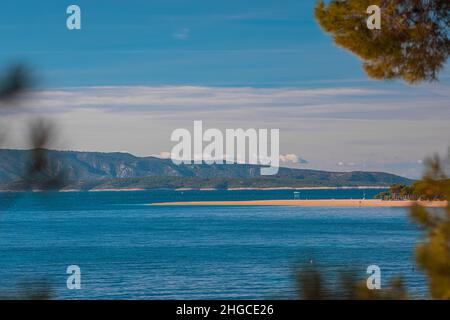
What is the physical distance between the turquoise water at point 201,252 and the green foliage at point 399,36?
14.4 metres

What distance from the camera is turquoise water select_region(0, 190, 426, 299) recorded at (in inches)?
1335

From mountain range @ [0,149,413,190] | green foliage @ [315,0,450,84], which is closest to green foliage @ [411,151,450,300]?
green foliage @ [315,0,450,84]

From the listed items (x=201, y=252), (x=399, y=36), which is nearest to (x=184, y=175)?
(x=201, y=252)

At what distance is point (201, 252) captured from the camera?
48.2 meters

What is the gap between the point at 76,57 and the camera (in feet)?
246

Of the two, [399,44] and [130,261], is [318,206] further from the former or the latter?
[399,44]

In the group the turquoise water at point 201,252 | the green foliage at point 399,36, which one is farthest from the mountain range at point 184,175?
the green foliage at point 399,36

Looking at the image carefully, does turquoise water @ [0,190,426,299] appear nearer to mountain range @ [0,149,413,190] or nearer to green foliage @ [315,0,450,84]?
green foliage @ [315,0,450,84]

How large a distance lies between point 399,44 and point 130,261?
38.7 metres

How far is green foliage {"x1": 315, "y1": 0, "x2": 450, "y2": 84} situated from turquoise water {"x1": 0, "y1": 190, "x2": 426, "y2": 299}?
14418 mm

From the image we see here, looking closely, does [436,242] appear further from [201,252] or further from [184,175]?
[184,175]

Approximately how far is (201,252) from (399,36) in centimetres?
4151

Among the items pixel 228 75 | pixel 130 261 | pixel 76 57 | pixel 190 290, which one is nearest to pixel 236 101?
pixel 228 75
